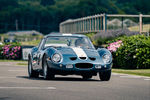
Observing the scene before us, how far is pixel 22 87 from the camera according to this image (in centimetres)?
1241

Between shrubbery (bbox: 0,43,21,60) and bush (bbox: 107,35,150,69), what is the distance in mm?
13919

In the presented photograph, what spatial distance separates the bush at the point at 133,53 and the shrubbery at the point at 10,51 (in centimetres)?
1392

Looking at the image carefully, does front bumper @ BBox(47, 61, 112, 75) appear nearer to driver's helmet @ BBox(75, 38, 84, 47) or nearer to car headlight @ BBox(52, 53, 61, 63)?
car headlight @ BBox(52, 53, 61, 63)

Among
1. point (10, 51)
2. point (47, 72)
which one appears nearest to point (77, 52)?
point (47, 72)

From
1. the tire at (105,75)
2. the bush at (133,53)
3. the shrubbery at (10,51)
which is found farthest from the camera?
the shrubbery at (10,51)

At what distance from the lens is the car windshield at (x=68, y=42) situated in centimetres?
1644

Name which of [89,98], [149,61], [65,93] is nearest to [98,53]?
[65,93]

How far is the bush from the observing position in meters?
23.8

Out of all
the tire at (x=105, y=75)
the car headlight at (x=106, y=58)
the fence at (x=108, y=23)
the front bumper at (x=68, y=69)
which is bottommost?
the tire at (x=105, y=75)

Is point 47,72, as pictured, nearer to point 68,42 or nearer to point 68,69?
point 68,69

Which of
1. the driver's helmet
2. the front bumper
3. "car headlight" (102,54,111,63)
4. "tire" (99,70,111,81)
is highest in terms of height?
the driver's helmet

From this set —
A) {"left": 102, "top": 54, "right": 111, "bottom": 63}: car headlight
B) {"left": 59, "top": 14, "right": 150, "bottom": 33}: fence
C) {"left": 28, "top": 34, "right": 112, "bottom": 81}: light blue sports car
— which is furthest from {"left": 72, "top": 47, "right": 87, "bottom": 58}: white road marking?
{"left": 59, "top": 14, "right": 150, "bottom": 33}: fence

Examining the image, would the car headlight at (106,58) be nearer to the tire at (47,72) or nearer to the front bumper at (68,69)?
the front bumper at (68,69)

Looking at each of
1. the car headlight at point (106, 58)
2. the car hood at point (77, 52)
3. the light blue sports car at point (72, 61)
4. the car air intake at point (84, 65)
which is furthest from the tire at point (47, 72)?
the car headlight at point (106, 58)
